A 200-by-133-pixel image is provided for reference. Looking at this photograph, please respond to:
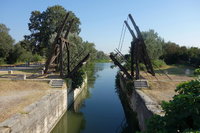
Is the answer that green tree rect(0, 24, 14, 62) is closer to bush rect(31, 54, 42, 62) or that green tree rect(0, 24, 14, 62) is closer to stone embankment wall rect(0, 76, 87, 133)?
bush rect(31, 54, 42, 62)

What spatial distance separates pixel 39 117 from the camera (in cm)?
905

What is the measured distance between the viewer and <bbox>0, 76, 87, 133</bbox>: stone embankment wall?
22.4ft

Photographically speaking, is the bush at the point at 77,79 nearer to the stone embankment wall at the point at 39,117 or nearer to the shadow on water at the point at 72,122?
the shadow on water at the point at 72,122

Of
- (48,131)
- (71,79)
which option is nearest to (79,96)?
(71,79)

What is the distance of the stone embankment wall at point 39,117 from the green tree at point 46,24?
2740 centimetres

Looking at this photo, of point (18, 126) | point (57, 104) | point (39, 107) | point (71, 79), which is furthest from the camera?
point (71, 79)

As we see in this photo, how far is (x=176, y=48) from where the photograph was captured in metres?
46.1

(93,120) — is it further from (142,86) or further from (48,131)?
(142,86)

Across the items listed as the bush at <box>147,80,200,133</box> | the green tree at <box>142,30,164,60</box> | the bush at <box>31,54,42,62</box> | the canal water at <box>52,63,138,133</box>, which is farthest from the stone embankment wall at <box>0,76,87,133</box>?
the bush at <box>31,54,42,62</box>

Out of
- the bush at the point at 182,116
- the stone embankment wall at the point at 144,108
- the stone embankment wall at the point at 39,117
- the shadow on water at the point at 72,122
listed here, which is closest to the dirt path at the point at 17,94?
the stone embankment wall at the point at 39,117

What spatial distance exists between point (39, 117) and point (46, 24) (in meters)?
34.7

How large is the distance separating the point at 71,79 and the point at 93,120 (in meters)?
6.23

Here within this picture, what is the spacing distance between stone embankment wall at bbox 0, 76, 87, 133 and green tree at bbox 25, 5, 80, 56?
27398mm

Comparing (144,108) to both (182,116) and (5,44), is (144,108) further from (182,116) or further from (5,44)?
(5,44)
